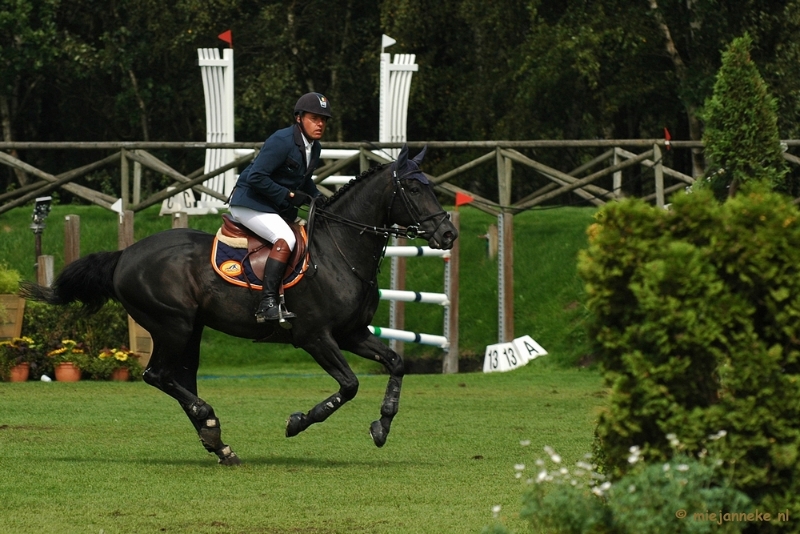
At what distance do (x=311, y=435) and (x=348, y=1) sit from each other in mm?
22925

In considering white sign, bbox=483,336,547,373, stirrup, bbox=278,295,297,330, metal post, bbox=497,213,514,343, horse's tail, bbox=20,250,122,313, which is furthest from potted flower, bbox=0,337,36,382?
stirrup, bbox=278,295,297,330

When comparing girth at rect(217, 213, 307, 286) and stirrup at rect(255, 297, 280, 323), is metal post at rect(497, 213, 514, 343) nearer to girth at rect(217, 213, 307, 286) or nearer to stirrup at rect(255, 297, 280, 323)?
girth at rect(217, 213, 307, 286)

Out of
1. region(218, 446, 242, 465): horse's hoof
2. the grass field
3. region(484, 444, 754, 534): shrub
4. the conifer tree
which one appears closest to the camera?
region(484, 444, 754, 534): shrub

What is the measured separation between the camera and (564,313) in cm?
1898

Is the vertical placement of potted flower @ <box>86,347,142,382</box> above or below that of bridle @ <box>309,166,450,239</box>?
below

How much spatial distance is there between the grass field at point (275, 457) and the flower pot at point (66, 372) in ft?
2.12

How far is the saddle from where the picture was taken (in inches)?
392

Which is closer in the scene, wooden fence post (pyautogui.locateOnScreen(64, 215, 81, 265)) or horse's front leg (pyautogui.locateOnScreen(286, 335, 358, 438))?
horse's front leg (pyautogui.locateOnScreen(286, 335, 358, 438))

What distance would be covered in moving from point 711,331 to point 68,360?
12.5m

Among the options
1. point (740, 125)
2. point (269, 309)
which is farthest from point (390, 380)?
point (740, 125)

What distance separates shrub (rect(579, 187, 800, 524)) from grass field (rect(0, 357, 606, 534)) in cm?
46

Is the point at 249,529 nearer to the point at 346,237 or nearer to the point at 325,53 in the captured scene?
the point at 346,237

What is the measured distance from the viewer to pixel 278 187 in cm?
988

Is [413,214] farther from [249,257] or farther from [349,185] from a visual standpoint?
[249,257]
